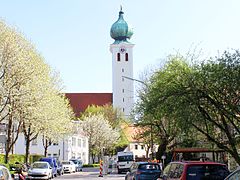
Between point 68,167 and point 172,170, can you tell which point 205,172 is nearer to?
point 172,170

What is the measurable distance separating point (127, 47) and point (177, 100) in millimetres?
87005

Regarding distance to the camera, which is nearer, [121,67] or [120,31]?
[120,31]

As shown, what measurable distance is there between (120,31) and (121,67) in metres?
9.01

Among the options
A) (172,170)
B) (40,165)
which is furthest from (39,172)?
(172,170)

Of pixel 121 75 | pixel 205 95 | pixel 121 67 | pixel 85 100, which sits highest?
pixel 121 67

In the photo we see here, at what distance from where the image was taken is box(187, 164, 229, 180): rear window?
1385 cm

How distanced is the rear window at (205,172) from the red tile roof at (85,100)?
103 metres

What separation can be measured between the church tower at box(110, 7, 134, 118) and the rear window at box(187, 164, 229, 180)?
9380cm

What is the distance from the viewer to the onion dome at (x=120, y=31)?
106 metres

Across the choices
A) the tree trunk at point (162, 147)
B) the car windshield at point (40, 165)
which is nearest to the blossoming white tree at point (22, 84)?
the car windshield at point (40, 165)

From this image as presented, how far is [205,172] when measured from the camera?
1398 centimetres

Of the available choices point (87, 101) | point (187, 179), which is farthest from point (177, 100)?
point (87, 101)

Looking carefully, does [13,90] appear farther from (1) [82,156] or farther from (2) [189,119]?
(1) [82,156]

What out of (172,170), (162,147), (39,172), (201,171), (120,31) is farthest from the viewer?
(120,31)
